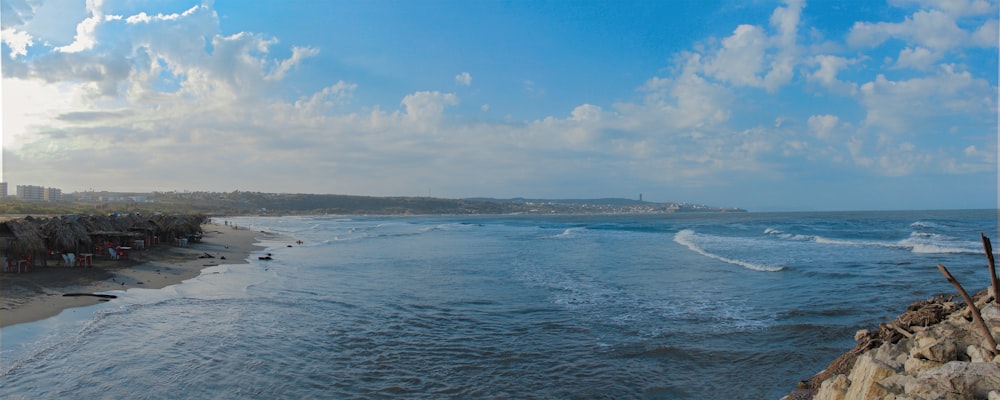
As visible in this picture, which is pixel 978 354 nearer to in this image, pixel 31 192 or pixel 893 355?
pixel 893 355

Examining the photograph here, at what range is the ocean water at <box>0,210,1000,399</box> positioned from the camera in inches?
300

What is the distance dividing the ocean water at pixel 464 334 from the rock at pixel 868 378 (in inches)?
77.3

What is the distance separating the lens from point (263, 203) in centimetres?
16538

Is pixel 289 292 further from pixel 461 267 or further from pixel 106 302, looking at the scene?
pixel 461 267

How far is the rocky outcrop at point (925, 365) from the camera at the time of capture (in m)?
4.26

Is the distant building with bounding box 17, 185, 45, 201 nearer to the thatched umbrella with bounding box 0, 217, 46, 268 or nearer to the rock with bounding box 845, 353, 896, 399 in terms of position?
the thatched umbrella with bounding box 0, 217, 46, 268

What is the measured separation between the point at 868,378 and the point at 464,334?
714cm

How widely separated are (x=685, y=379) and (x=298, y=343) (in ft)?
22.1

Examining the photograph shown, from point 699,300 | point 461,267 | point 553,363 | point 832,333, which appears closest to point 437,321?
point 553,363

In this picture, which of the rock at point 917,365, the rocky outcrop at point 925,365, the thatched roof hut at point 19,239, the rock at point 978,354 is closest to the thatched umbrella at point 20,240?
the thatched roof hut at point 19,239

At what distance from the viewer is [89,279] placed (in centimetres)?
1580

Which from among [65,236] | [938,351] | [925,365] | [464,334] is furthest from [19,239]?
[938,351]

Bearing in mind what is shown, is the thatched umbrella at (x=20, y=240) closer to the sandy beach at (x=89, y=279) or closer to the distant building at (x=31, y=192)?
the sandy beach at (x=89, y=279)

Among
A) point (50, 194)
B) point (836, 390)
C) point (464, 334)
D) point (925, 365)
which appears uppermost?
point (50, 194)
